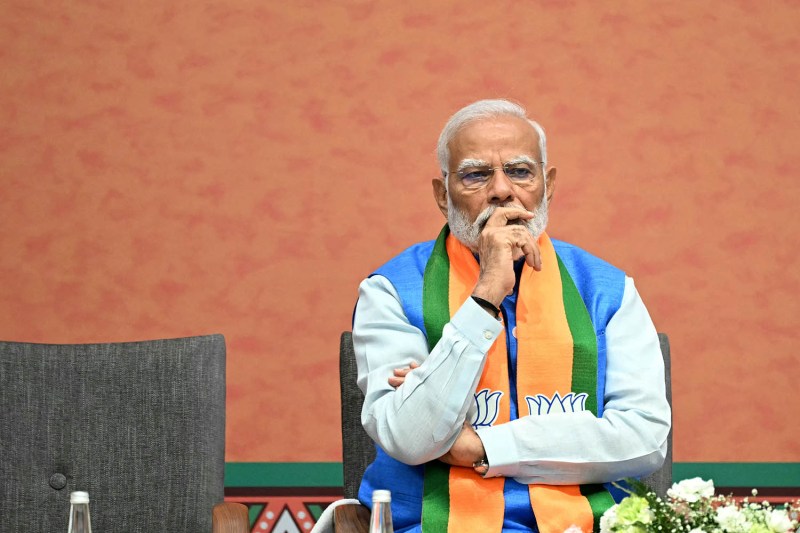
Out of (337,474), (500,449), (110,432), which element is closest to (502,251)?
(500,449)

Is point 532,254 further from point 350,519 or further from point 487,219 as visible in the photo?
point 350,519

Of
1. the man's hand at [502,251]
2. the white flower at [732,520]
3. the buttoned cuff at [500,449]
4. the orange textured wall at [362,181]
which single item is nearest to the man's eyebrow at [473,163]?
the man's hand at [502,251]

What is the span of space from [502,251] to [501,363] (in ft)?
0.78

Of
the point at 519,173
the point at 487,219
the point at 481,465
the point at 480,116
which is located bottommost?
the point at 481,465

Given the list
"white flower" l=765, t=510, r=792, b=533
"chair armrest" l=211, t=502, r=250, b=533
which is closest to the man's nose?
"chair armrest" l=211, t=502, r=250, b=533

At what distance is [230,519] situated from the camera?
2561 millimetres

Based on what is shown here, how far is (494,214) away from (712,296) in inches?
51.1

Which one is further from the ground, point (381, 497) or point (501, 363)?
point (501, 363)

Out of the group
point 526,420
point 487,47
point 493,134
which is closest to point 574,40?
point 487,47

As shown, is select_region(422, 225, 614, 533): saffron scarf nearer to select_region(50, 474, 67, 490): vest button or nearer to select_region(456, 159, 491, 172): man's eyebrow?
select_region(456, 159, 491, 172): man's eyebrow

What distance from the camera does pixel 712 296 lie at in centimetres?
370

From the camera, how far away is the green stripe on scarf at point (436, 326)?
2.45 metres

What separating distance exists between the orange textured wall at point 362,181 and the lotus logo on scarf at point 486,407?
4.05ft

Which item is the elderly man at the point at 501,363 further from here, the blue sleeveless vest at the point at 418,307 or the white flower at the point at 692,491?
the white flower at the point at 692,491
